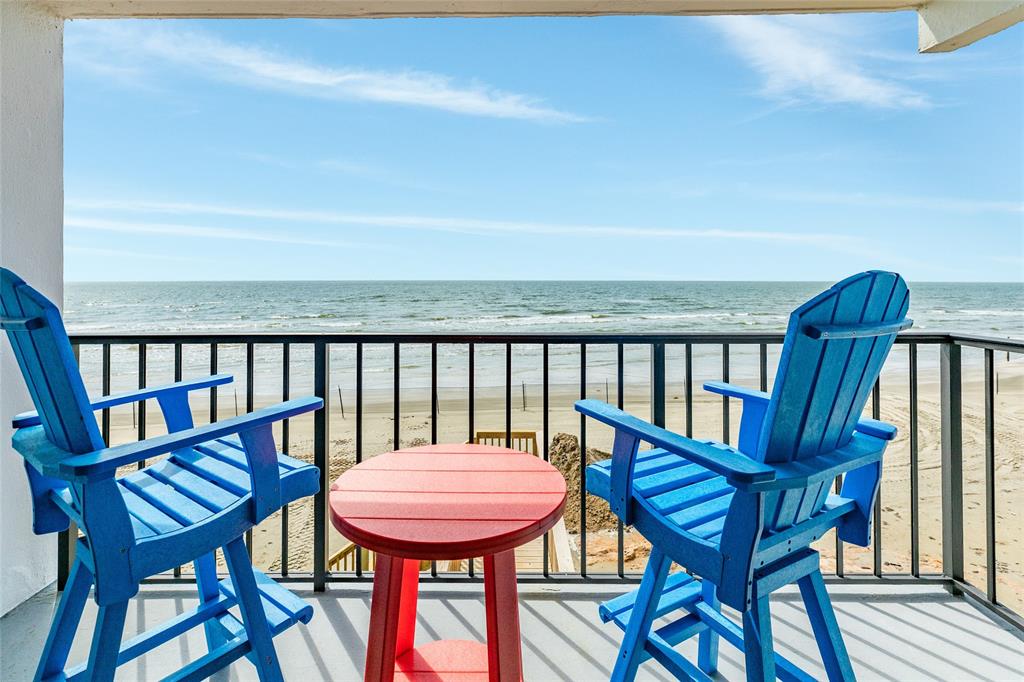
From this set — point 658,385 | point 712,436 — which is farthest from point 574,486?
point 658,385

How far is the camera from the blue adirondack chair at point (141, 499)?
A: 3.07ft

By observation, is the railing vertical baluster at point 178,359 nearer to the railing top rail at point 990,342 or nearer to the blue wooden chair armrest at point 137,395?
the blue wooden chair armrest at point 137,395

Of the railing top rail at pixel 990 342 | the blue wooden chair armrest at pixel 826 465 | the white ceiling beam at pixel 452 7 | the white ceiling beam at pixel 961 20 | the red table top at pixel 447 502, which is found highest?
the white ceiling beam at pixel 452 7

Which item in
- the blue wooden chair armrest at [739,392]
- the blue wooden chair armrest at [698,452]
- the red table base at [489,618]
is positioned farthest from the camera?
the blue wooden chair armrest at [739,392]

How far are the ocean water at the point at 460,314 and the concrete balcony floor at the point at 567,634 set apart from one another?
7.48 meters

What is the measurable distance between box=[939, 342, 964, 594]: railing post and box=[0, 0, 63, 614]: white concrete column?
351 cm

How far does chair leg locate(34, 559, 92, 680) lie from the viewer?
1169mm

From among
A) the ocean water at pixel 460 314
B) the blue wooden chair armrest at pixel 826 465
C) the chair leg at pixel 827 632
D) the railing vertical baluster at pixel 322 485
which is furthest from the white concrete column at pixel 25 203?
the ocean water at pixel 460 314

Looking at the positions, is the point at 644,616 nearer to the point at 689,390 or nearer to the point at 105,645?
the point at 689,390

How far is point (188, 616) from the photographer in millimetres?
1372

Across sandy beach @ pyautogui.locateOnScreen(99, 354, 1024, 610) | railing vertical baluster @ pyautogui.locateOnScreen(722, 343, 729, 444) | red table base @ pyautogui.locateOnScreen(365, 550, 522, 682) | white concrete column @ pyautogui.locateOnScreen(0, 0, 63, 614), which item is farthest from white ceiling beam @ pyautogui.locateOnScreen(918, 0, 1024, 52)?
white concrete column @ pyautogui.locateOnScreen(0, 0, 63, 614)

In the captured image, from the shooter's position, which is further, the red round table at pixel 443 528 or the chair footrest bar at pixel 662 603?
the chair footrest bar at pixel 662 603

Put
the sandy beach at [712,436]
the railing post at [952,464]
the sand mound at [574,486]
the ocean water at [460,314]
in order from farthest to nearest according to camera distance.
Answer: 1. the ocean water at [460,314]
2. the sand mound at [574,486]
3. the sandy beach at [712,436]
4. the railing post at [952,464]

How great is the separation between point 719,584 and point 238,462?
128cm
